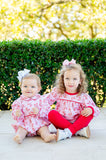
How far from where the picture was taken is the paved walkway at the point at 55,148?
108 inches

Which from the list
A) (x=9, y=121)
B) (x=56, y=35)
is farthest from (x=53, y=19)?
(x=9, y=121)

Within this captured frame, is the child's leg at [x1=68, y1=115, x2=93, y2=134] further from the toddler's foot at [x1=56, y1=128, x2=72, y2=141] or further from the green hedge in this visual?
the green hedge

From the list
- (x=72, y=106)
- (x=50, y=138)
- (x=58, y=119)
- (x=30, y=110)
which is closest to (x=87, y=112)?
(x=72, y=106)

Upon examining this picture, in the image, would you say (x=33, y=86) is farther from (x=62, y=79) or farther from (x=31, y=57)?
(x=31, y=57)

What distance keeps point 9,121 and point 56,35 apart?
1472cm

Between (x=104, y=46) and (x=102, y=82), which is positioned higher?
(x=104, y=46)

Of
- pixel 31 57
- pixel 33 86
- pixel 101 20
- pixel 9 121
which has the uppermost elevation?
pixel 101 20

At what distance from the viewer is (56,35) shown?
61.2ft

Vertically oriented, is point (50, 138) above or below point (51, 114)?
below

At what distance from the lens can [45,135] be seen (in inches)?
128

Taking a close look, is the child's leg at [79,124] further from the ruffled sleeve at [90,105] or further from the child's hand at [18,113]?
the child's hand at [18,113]

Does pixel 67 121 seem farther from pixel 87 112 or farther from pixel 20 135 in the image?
pixel 20 135

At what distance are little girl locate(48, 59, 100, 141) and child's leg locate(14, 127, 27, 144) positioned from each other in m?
0.41

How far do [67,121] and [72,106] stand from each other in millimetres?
221
